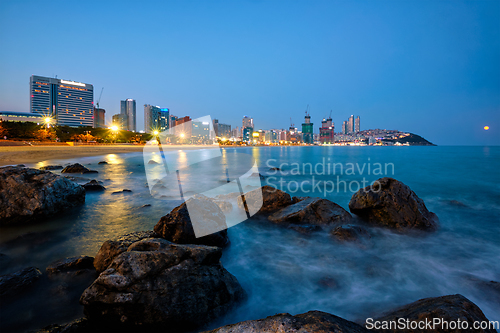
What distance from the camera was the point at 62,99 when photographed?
146625 millimetres

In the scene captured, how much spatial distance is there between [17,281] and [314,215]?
6782 millimetres

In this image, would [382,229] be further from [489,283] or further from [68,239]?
[68,239]

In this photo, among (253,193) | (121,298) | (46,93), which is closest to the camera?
(121,298)

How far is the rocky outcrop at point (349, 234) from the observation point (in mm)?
6148

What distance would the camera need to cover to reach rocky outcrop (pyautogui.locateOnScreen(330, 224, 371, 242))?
20.2ft

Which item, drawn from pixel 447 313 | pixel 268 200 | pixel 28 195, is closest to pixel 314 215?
pixel 268 200

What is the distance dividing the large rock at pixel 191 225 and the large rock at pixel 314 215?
2.36 meters

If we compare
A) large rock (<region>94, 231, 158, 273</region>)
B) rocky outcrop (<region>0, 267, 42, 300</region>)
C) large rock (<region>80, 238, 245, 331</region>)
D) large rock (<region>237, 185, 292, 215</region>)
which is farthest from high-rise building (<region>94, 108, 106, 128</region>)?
large rock (<region>80, 238, 245, 331</region>)

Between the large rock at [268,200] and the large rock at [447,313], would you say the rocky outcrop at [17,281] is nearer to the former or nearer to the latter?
the large rock at [447,313]

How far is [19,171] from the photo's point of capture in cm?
668

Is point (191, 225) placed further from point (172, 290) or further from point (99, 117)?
point (99, 117)

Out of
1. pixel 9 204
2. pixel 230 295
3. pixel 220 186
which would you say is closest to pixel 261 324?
pixel 230 295

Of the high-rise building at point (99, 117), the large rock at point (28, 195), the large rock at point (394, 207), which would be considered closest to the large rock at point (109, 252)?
the large rock at point (28, 195)

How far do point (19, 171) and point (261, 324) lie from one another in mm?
8284
